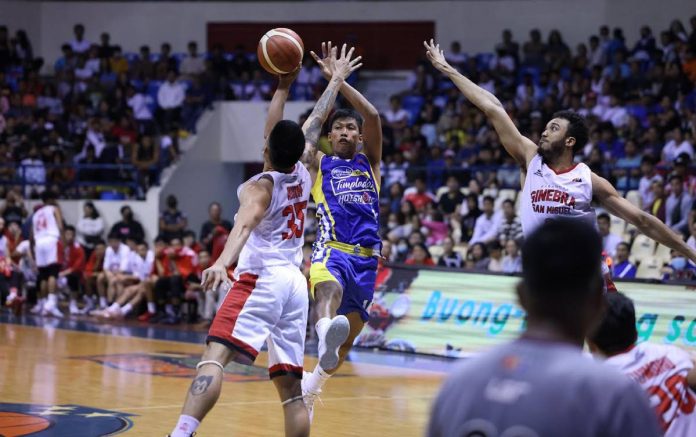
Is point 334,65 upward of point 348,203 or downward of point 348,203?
upward

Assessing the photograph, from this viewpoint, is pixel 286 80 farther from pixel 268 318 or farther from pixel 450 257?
pixel 450 257

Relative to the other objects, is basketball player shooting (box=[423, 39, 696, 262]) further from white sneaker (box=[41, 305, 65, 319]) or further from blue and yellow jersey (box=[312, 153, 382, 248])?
white sneaker (box=[41, 305, 65, 319])

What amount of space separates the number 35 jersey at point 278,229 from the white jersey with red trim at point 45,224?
1328 cm

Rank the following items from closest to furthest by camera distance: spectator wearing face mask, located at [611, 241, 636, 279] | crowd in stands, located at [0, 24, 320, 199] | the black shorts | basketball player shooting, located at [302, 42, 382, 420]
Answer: basketball player shooting, located at [302, 42, 382, 420] → spectator wearing face mask, located at [611, 241, 636, 279] → the black shorts → crowd in stands, located at [0, 24, 320, 199]

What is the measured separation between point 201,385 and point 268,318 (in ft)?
1.88

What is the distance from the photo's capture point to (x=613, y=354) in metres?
4.20

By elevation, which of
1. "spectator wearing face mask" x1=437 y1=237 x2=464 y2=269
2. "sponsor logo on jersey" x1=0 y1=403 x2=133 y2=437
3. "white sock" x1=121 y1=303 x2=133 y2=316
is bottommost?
"white sock" x1=121 y1=303 x2=133 y2=316

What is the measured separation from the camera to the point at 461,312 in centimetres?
1379

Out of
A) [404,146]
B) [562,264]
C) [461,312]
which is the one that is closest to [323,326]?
[562,264]

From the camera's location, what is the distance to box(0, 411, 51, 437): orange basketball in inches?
317

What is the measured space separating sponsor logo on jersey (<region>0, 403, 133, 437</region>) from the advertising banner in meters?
5.31

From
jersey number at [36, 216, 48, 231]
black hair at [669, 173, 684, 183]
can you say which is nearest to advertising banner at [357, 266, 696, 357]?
black hair at [669, 173, 684, 183]

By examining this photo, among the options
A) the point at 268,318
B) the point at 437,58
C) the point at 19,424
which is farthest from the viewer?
the point at 19,424

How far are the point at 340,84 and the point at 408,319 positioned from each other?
22.8 feet
